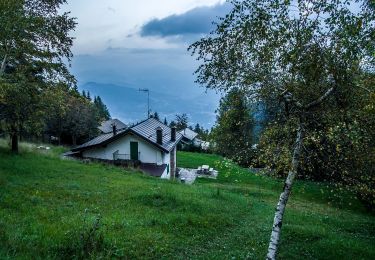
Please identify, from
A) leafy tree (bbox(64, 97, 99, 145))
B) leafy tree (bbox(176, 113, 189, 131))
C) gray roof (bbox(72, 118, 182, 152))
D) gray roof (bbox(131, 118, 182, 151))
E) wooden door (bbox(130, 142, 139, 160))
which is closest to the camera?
gray roof (bbox(72, 118, 182, 152))

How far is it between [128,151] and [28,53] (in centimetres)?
3031

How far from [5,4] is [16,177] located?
11894mm

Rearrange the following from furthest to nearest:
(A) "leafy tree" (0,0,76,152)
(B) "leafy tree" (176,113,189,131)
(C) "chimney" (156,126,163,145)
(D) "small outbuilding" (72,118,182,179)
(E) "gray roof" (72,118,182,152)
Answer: (B) "leafy tree" (176,113,189,131)
(C) "chimney" (156,126,163,145)
(D) "small outbuilding" (72,118,182,179)
(E) "gray roof" (72,118,182,152)
(A) "leafy tree" (0,0,76,152)

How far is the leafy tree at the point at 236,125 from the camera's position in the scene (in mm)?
11523

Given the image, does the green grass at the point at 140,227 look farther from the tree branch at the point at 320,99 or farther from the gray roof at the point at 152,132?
the gray roof at the point at 152,132

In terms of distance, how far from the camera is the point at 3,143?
41500mm

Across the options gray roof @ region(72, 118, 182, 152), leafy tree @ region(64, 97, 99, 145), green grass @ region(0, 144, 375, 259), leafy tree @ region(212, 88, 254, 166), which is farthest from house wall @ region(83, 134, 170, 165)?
leafy tree @ region(212, 88, 254, 166)

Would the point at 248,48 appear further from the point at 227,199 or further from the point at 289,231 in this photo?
the point at 227,199

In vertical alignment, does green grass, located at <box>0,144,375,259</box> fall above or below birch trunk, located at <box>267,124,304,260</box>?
below

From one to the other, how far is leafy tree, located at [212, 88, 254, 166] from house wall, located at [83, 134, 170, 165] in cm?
3714

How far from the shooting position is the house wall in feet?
162

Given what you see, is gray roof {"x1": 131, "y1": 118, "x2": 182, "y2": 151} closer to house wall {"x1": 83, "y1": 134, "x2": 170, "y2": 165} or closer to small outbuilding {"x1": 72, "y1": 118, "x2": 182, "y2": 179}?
small outbuilding {"x1": 72, "y1": 118, "x2": 182, "y2": 179}

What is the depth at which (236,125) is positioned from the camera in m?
11.7

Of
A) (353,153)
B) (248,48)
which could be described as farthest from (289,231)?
(248,48)
